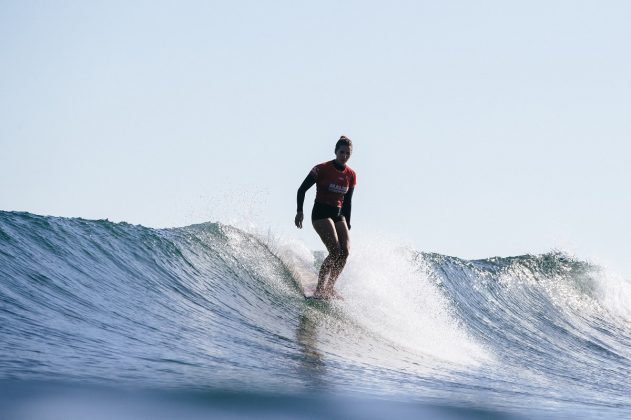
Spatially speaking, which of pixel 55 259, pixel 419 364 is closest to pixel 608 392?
pixel 419 364

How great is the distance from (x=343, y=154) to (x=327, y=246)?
1.16 metres

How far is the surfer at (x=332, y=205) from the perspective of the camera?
→ 381 inches

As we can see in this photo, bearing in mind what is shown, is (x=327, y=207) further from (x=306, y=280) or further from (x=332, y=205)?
(x=306, y=280)

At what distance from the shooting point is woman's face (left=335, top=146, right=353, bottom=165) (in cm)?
961

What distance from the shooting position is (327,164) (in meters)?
9.77

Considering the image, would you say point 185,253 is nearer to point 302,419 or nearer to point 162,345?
point 162,345

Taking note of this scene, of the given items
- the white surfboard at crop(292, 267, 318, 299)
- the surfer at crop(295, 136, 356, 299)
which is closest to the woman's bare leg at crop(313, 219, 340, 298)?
the surfer at crop(295, 136, 356, 299)

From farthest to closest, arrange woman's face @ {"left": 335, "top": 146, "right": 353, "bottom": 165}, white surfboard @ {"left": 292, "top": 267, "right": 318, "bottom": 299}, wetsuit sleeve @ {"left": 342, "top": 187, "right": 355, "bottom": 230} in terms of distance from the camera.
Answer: white surfboard @ {"left": 292, "top": 267, "right": 318, "bottom": 299} < wetsuit sleeve @ {"left": 342, "top": 187, "right": 355, "bottom": 230} < woman's face @ {"left": 335, "top": 146, "right": 353, "bottom": 165}

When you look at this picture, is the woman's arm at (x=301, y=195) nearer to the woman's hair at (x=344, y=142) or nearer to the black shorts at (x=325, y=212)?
the black shorts at (x=325, y=212)

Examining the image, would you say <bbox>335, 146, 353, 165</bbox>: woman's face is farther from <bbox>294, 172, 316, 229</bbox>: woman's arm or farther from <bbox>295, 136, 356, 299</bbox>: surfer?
<bbox>294, 172, 316, 229</bbox>: woman's arm

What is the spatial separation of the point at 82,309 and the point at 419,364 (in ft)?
10.1

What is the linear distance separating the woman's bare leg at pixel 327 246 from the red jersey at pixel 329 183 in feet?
0.90

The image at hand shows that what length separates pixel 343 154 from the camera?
962 centimetres

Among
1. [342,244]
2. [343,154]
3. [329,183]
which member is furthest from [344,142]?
[342,244]
